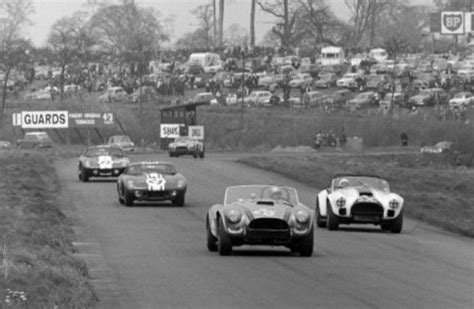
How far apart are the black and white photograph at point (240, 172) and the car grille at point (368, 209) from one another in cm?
5

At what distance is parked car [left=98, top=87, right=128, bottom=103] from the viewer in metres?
117

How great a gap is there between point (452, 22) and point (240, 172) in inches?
2004

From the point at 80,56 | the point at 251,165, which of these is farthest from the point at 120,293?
the point at 80,56

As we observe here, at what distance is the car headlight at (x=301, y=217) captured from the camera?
2456 cm

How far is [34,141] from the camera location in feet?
303

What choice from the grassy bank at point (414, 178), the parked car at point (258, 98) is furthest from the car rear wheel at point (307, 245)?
the parked car at point (258, 98)

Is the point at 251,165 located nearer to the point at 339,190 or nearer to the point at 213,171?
the point at 213,171

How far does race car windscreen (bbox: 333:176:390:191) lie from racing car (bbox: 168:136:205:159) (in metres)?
42.7

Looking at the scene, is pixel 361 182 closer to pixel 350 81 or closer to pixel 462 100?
pixel 462 100

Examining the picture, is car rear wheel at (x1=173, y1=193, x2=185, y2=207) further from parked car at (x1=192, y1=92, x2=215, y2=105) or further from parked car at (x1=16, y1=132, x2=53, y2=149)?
parked car at (x1=192, y1=92, x2=215, y2=105)

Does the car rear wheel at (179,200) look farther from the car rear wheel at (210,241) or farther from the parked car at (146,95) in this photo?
the parked car at (146,95)

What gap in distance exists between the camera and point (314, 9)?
158000 mm

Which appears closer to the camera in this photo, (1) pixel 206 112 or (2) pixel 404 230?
(2) pixel 404 230

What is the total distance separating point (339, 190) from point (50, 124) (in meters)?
64.3
